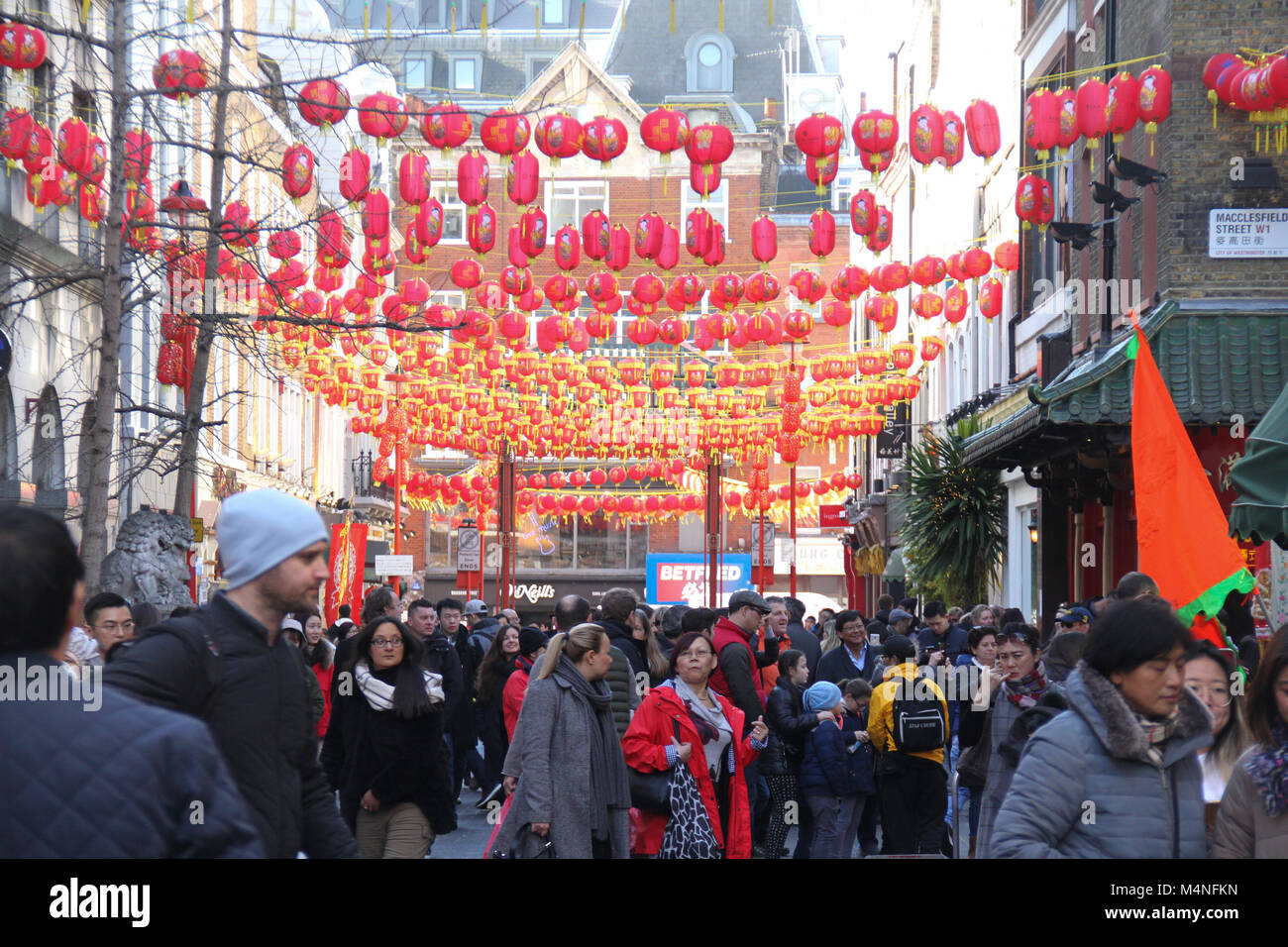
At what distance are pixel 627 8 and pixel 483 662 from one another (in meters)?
57.2

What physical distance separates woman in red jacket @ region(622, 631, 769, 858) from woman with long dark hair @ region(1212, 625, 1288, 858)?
15.1ft

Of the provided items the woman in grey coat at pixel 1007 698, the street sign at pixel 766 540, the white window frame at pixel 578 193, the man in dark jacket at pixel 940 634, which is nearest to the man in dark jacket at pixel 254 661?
the woman in grey coat at pixel 1007 698

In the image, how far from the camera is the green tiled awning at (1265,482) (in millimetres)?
8508

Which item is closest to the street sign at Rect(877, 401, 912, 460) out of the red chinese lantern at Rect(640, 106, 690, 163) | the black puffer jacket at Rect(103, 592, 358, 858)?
the red chinese lantern at Rect(640, 106, 690, 163)

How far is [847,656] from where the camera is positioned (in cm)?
1445

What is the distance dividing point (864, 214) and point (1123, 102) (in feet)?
14.9

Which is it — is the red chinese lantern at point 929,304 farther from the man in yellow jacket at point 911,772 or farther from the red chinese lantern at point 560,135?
the man in yellow jacket at point 911,772

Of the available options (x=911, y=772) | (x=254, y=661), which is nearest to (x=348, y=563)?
(x=911, y=772)

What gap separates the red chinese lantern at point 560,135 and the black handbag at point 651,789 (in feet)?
31.8

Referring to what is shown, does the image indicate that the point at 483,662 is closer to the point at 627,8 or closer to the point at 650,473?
the point at 650,473

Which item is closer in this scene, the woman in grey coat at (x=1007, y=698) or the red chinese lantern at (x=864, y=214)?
the woman in grey coat at (x=1007, y=698)

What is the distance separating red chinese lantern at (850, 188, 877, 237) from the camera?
736 inches

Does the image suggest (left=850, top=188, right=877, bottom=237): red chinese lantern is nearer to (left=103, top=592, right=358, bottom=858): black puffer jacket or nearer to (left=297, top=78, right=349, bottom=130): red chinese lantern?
(left=297, top=78, right=349, bottom=130): red chinese lantern

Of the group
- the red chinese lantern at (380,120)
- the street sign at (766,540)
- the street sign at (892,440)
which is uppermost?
the red chinese lantern at (380,120)
